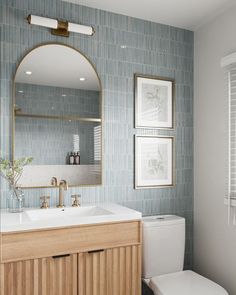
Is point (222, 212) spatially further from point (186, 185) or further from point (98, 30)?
point (98, 30)

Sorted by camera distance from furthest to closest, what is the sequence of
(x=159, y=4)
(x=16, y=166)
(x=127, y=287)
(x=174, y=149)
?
1. (x=174, y=149)
2. (x=159, y=4)
3. (x=16, y=166)
4. (x=127, y=287)

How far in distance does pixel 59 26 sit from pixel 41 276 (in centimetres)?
173

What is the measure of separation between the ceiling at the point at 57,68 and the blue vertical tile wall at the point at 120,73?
0.06m

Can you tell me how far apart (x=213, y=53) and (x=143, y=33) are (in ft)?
2.08

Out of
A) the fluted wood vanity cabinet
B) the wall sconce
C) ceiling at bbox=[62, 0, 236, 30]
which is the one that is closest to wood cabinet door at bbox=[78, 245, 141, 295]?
the fluted wood vanity cabinet

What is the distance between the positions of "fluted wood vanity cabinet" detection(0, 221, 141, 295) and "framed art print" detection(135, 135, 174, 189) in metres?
0.63

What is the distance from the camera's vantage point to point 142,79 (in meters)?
2.66

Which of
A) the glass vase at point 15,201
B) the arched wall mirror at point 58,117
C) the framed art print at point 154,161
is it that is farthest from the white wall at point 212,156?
the glass vase at point 15,201

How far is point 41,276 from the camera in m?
1.80

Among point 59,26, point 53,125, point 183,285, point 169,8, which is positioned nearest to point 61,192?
point 53,125

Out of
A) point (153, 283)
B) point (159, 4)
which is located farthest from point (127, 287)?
point (159, 4)

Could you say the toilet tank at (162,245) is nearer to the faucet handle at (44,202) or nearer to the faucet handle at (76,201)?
the faucet handle at (76,201)

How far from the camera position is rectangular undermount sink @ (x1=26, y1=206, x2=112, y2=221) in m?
2.12

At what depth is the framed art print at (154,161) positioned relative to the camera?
104 inches
